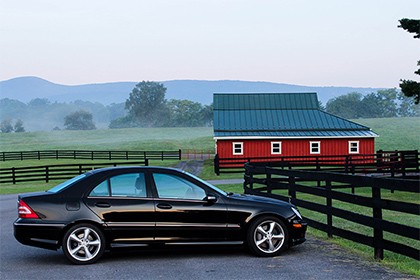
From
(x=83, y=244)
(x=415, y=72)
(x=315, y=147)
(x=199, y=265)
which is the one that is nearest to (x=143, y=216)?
(x=83, y=244)

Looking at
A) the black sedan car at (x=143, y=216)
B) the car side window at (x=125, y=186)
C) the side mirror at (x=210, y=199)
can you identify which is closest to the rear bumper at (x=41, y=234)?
the black sedan car at (x=143, y=216)

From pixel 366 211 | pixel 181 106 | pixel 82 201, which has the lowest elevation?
pixel 366 211

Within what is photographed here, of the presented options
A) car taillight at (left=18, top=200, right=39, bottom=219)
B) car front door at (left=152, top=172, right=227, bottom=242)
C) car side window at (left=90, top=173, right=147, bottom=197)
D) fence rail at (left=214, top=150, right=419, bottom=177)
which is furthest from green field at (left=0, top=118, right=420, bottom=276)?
car taillight at (left=18, top=200, right=39, bottom=219)

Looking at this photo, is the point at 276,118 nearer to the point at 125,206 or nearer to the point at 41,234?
the point at 125,206

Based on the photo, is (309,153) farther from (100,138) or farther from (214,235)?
(100,138)

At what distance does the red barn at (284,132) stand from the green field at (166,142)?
10.3ft

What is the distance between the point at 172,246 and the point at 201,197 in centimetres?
87

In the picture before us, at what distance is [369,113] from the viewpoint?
579 feet

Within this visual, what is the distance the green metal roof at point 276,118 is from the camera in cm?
5166

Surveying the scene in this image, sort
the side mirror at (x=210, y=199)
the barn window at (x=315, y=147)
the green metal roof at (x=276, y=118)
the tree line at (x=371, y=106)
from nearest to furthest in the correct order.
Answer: the side mirror at (x=210, y=199)
the barn window at (x=315, y=147)
the green metal roof at (x=276, y=118)
the tree line at (x=371, y=106)

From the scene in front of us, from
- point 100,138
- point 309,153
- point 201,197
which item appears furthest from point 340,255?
point 100,138

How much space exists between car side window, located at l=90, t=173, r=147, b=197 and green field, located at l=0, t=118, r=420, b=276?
3.55 meters

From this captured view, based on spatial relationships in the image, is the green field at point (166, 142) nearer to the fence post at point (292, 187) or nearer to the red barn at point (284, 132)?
the fence post at point (292, 187)

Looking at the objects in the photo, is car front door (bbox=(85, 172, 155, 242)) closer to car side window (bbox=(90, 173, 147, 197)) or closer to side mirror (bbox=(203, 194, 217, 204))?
car side window (bbox=(90, 173, 147, 197))
